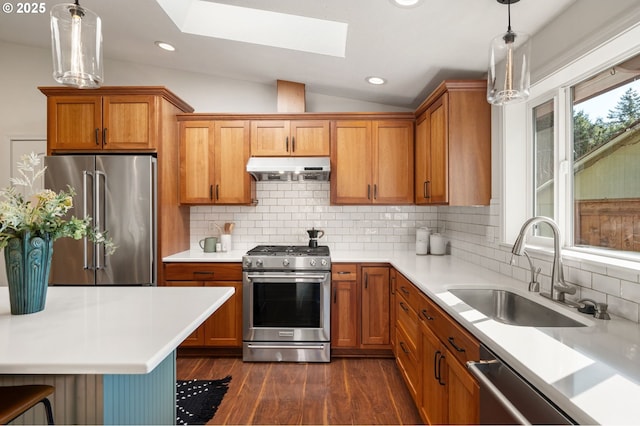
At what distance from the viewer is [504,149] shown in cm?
244

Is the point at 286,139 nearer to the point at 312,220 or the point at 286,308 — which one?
the point at 312,220

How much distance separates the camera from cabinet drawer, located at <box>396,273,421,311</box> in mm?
2338

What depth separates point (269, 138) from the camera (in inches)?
139

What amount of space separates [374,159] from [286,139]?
90cm

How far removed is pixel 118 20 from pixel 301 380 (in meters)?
3.18

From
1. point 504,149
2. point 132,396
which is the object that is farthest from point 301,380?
point 504,149

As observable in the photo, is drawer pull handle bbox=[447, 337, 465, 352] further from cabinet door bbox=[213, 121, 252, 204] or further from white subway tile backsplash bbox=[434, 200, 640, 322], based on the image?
cabinet door bbox=[213, 121, 252, 204]

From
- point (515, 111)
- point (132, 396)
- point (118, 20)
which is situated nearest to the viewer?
point (132, 396)

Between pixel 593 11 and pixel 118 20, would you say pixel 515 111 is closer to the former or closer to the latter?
pixel 593 11

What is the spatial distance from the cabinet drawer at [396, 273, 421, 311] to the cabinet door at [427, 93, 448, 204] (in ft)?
2.22

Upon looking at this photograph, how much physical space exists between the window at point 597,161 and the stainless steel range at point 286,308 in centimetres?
179

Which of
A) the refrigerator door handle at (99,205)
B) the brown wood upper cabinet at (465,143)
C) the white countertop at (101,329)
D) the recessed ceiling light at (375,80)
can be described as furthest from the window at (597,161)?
the refrigerator door handle at (99,205)

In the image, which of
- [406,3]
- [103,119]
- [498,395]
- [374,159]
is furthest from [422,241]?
[103,119]

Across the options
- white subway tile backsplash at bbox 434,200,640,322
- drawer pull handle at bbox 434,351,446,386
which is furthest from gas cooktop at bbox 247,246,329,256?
drawer pull handle at bbox 434,351,446,386
